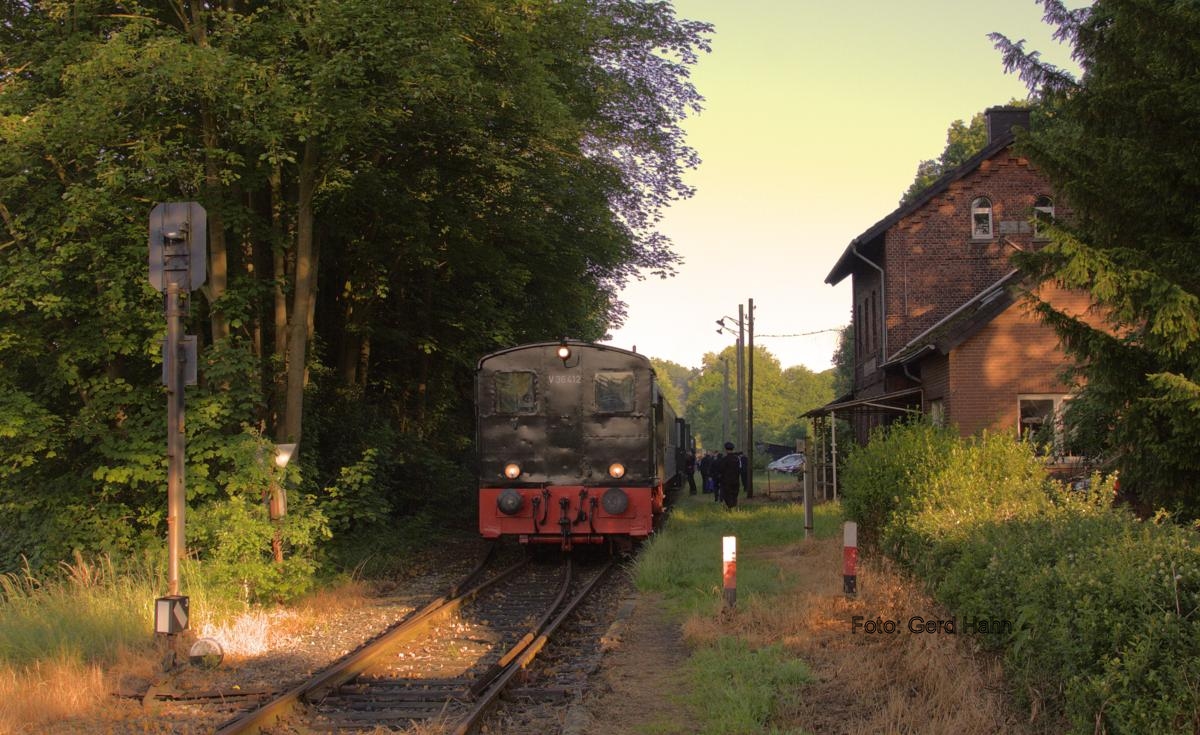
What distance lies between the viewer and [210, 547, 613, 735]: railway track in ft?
22.4

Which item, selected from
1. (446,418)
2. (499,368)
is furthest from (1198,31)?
(446,418)

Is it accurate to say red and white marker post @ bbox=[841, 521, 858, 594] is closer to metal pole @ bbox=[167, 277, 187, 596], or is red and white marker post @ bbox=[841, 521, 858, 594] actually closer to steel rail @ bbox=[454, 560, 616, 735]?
steel rail @ bbox=[454, 560, 616, 735]

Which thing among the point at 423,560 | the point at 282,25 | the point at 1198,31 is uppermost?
the point at 282,25

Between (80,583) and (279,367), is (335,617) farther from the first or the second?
(279,367)

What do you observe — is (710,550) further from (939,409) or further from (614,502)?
(939,409)

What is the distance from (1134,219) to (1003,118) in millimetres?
18622

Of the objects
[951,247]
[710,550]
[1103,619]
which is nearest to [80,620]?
[1103,619]

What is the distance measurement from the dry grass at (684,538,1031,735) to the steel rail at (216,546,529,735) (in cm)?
268

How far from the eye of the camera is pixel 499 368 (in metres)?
15.9

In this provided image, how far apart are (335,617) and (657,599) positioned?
369 cm

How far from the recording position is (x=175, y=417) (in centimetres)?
860

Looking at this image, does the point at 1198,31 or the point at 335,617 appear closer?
the point at 1198,31

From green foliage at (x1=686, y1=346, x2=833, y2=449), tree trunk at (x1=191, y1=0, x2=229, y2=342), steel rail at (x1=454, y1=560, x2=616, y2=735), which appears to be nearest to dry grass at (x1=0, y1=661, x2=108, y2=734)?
steel rail at (x1=454, y1=560, x2=616, y2=735)

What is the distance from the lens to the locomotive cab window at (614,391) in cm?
1563
